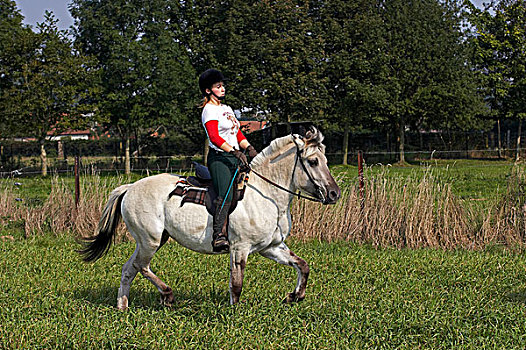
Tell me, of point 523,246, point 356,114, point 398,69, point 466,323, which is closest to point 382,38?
point 398,69

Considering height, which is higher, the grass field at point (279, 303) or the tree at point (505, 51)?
the tree at point (505, 51)

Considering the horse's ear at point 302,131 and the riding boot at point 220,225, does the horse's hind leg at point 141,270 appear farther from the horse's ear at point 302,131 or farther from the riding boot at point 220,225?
the horse's ear at point 302,131

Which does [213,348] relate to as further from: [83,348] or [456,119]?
[456,119]

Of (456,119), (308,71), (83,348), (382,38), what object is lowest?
(83,348)

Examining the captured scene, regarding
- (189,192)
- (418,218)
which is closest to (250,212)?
(189,192)

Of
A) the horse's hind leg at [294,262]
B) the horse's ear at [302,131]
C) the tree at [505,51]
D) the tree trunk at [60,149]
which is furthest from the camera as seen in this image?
the tree trunk at [60,149]

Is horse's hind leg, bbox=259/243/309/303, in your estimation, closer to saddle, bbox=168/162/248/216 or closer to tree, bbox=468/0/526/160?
saddle, bbox=168/162/248/216

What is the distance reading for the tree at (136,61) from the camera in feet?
96.9

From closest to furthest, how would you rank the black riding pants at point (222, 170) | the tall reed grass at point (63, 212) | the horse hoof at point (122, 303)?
the black riding pants at point (222, 170)
the horse hoof at point (122, 303)
the tall reed grass at point (63, 212)

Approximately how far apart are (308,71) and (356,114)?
4133mm

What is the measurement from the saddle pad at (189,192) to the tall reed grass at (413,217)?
4846 mm

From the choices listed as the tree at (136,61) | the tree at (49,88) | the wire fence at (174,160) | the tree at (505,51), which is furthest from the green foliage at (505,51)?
the tree at (49,88)

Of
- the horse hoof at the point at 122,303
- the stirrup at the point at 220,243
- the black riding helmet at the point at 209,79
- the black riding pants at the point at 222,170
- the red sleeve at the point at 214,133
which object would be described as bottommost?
the horse hoof at the point at 122,303

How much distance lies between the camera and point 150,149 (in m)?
38.2
